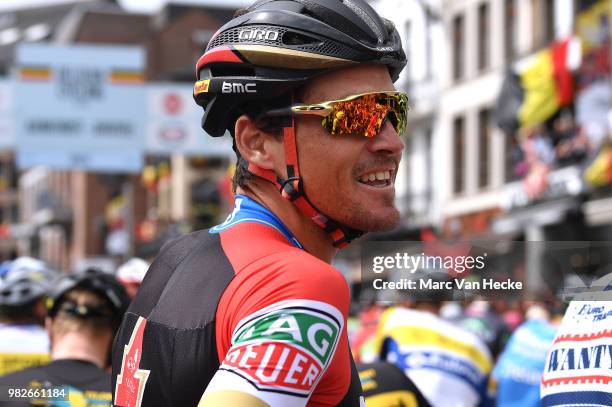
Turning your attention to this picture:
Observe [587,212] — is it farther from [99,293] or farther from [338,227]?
[338,227]

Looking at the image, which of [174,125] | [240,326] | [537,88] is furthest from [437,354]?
[537,88]

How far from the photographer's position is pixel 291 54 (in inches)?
98.6

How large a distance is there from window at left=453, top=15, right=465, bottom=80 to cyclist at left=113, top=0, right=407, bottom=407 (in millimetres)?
35029

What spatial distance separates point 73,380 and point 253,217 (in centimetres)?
243

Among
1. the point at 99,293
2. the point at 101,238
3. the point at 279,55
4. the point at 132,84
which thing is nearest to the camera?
the point at 279,55

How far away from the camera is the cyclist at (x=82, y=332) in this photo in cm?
476

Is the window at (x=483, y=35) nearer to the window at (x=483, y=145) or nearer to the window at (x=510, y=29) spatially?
the window at (x=510, y=29)

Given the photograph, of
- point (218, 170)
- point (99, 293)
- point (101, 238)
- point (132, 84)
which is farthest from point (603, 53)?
point (101, 238)

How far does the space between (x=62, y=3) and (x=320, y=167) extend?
10835cm

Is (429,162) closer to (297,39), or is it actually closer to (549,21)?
(549,21)

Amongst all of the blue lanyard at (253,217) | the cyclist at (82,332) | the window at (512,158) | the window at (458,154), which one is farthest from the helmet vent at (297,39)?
the window at (458,154)

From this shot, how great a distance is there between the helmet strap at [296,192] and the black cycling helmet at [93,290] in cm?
289

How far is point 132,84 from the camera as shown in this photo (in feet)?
74.7

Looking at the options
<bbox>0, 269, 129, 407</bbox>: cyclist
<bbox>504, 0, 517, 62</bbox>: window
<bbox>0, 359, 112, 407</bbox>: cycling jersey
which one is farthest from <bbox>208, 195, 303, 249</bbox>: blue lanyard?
<bbox>504, 0, 517, 62</bbox>: window
